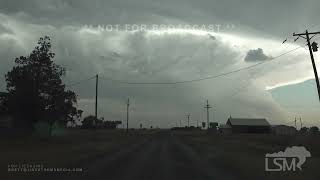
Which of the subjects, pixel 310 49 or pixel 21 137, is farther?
pixel 21 137

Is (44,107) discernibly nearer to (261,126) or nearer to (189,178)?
A: (189,178)

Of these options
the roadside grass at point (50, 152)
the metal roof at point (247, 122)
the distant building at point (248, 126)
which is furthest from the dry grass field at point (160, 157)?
the metal roof at point (247, 122)

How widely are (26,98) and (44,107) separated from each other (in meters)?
2.98

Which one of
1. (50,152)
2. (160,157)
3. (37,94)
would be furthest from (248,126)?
(160,157)

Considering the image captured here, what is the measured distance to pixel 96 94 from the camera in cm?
7519

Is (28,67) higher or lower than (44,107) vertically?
higher

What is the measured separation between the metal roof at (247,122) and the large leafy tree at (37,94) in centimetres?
10751

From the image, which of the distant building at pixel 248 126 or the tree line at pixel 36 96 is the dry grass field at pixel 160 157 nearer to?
the tree line at pixel 36 96

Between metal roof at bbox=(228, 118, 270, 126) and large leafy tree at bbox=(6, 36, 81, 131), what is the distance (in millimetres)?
107509

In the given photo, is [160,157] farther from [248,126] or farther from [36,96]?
[248,126]

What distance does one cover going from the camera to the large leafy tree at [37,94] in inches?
2421

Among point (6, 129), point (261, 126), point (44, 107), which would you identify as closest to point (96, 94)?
point (44, 107)

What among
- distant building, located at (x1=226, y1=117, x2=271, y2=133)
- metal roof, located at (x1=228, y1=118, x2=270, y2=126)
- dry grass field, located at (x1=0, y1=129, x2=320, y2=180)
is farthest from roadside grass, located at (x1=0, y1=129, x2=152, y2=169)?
metal roof, located at (x1=228, y1=118, x2=270, y2=126)

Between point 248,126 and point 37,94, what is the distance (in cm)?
11364
